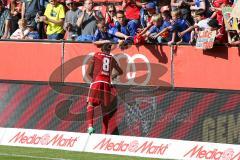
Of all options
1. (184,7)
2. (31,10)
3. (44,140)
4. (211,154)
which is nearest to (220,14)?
(184,7)

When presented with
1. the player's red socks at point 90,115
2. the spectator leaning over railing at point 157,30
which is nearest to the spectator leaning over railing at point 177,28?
the spectator leaning over railing at point 157,30

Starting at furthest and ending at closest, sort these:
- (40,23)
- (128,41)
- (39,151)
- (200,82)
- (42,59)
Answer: (40,23) < (42,59) < (128,41) < (200,82) < (39,151)

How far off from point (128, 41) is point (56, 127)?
2.52 m

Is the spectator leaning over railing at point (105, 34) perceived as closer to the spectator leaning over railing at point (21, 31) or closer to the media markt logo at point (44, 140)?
the spectator leaning over railing at point (21, 31)

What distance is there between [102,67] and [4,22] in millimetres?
4478

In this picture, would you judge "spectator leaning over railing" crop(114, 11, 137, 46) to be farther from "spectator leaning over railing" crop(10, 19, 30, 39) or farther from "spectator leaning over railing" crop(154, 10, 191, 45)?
"spectator leaning over railing" crop(10, 19, 30, 39)

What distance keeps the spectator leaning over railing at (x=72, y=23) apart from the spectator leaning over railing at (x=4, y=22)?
5.98ft

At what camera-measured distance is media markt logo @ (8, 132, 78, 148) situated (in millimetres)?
14516

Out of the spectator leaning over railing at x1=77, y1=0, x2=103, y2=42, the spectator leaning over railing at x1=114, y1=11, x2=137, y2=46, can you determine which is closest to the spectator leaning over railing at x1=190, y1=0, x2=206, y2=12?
the spectator leaning over railing at x1=114, y1=11, x2=137, y2=46

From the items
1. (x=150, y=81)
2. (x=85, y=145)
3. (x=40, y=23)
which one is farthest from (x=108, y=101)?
(x=40, y=23)

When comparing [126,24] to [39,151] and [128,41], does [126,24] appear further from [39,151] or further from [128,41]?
[39,151]

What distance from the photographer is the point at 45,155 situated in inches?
527

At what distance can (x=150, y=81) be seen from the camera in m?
16.1

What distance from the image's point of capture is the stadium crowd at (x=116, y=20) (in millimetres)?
15969
